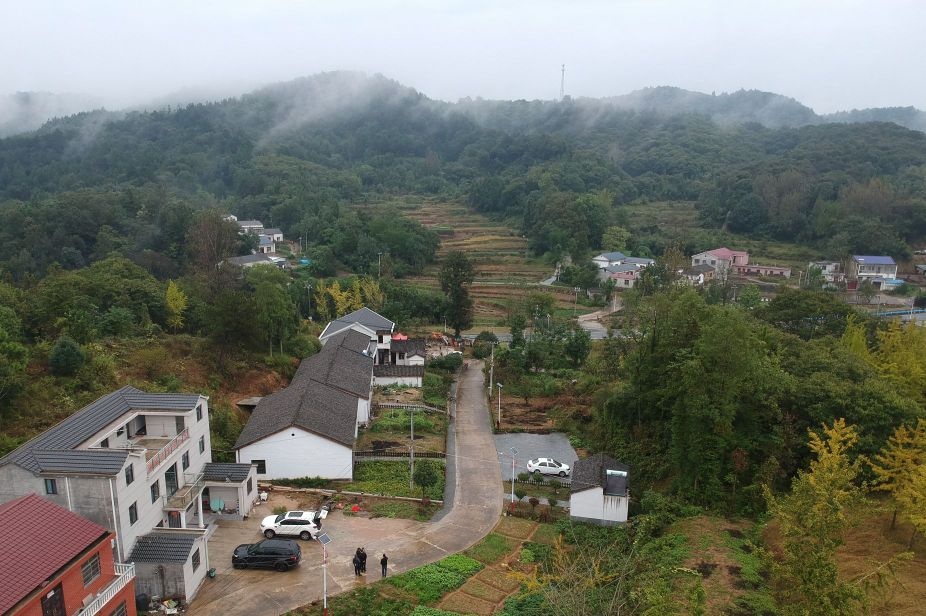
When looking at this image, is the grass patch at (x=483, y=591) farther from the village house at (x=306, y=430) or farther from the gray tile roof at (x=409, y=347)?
the gray tile roof at (x=409, y=347)

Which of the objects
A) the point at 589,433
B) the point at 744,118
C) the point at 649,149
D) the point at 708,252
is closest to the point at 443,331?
the point at 589,433

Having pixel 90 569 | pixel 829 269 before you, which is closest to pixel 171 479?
pixel 90 569

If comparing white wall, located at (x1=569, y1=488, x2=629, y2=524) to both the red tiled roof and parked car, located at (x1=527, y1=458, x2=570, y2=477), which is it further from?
the red tiled roof

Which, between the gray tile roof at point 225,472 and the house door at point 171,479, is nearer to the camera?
the house door at point 171,479

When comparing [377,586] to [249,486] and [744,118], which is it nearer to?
[249,486]

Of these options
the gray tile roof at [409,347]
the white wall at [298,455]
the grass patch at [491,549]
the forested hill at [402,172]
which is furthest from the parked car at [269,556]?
the forested hill at [402,172]
